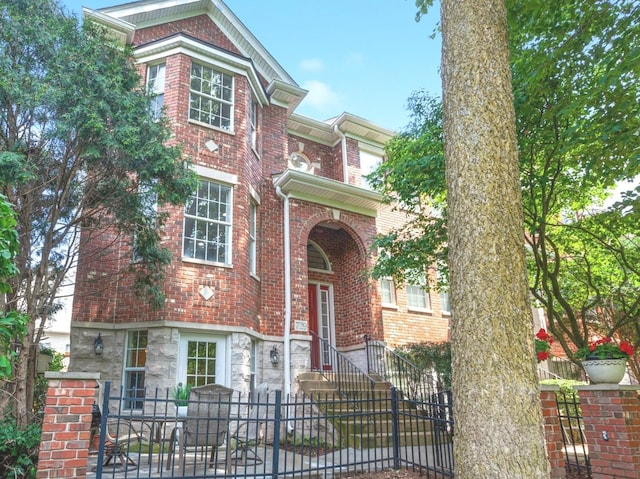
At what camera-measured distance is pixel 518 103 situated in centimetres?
738

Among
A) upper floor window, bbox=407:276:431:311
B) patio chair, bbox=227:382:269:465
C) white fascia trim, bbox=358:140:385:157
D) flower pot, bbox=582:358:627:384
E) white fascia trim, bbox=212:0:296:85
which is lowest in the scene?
patio chair, bbox=227:382:269:465

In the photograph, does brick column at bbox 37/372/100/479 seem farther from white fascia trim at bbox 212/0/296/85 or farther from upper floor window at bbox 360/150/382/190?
upper floor window at bbox 360/150/382/190

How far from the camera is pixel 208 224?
32.6 feet

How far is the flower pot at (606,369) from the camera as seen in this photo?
5301mm

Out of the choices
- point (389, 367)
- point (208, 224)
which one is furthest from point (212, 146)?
point (389, 367)

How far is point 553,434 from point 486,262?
131 inches

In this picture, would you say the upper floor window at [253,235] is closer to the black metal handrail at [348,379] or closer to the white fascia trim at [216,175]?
the white fascia trim at [216,175]

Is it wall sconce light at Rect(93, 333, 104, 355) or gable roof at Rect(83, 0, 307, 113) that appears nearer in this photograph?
wall sconce light at Rect(93, 333, 104, 355)

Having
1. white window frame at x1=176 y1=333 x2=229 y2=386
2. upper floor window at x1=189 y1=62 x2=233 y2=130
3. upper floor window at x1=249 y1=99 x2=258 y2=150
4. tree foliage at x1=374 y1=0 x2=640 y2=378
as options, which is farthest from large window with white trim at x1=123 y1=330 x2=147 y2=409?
upper floor window at x1=249 y1=99 x2=258 y2=150

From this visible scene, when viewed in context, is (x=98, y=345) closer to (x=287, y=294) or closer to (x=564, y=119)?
(x=287, y=294)

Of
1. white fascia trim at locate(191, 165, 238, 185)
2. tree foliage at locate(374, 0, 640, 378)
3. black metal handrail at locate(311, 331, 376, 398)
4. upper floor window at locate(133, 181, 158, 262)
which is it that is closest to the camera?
tree foliage at locate(374, 0, 640, 378)

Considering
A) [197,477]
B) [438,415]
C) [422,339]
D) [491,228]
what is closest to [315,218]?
[422,339]

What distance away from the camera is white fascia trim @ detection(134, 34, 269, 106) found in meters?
10.6

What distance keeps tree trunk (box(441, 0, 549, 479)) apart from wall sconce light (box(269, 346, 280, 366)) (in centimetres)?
758
